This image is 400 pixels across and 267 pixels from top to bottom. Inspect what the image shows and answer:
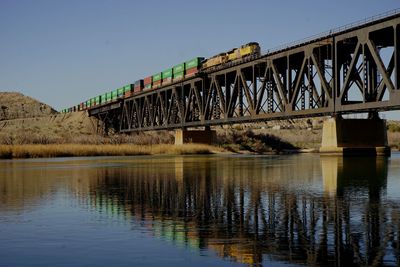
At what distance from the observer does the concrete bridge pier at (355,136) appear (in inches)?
2249

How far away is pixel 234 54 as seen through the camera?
77500mm

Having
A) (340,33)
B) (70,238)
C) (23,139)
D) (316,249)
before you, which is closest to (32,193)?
(70,238)

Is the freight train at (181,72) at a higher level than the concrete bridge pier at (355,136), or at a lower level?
higher

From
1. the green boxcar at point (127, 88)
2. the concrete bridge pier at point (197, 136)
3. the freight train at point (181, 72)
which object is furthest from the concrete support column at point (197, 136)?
the green boxcar at point (127, 88)

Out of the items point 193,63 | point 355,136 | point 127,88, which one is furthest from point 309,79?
point 127,88

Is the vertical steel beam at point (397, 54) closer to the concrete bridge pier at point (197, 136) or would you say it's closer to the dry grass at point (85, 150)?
the dry grass at point (85, 150)

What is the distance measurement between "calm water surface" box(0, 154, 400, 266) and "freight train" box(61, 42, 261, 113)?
153 feet

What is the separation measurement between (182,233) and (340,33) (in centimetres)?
4488

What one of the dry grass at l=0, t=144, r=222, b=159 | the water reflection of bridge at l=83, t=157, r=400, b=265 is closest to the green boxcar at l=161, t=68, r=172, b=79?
the dry grass at l=0, t=144, r=222, b=159

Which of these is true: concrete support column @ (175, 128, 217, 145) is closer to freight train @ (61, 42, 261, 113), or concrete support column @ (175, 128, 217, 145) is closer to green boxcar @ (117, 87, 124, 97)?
freight train @ (61, 42, 261, 113)

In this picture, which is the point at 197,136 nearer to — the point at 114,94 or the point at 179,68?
the point at 179,68

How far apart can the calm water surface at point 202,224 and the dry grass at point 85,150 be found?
122 ft

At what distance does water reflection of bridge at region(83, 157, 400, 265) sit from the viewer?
12695 mm

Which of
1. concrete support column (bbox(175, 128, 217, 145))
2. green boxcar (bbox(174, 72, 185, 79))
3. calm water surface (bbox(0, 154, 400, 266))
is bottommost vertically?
calm water surface (bbox(0, 154, 400, 266))
